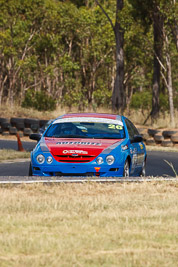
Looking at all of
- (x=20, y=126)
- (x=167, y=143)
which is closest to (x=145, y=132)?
(x=167, y=143)

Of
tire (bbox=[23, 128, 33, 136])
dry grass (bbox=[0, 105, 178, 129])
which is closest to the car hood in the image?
tire (bbox=[23, 128, 33, 136])

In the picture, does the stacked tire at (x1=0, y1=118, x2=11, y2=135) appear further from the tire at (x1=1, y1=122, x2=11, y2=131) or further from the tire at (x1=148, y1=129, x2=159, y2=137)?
the tire at (x1=148, y1=129, x2=159, y2=137)

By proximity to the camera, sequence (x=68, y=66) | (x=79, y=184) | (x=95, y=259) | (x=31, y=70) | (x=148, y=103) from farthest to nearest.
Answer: (x=31, y=70), (x=68, y=66), (x=148, y=103), (x=79, y=184), (x=95, y=259)

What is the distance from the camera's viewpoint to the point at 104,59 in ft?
202

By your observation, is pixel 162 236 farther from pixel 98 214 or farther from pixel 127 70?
pixel 127 70

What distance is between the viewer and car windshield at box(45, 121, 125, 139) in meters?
12.4

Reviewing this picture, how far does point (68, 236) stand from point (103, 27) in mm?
51497

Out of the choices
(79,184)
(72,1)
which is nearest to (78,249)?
(79,184)

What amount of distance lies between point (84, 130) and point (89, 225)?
19.8ft

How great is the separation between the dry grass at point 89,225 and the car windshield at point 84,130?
2483 mm

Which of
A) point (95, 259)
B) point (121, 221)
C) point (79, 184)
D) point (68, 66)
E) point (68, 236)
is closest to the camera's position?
point (95, 259)

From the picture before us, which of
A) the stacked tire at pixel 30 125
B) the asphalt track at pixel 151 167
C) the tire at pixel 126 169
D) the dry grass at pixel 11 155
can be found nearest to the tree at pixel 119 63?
the stacked tire at pixel 30 125

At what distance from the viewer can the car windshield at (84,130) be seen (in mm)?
12375

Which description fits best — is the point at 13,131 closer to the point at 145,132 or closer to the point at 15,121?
the point at 15,121
